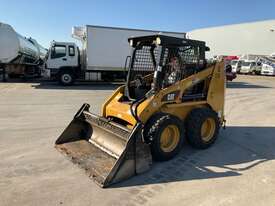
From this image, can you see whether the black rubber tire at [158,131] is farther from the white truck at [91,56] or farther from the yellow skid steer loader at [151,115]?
the white truck at [91,56]

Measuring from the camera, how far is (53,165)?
509cm

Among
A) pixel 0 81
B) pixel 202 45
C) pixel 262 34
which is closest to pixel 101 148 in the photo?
pixel 202 45

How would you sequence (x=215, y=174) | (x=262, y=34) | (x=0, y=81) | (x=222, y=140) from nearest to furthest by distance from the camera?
(x=215, y=174) → (x=222, y=140) → (x=0, y=81) → (x=262, y=34)

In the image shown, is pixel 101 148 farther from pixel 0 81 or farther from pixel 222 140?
pixel 0 81

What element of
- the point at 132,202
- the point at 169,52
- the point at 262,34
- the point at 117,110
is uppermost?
the point at 262,34

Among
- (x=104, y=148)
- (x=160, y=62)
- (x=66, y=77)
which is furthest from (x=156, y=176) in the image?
(x=66, y=77)

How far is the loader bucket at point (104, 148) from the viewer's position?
4.52 m

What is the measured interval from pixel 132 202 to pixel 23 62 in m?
19.1

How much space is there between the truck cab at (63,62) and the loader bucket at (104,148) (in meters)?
12.2

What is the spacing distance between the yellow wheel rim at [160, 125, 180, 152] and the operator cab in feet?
2.39

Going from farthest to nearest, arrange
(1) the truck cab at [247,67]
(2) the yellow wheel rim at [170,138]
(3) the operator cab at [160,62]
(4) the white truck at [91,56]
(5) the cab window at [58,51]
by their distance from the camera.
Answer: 1. (1) the truck cab at [247,67]
2. (4) the white truck at [91,56]
3. (5) the cab window at [58,51]
4. (3) the operator cab at [160,62]
5. (2) the yellow wheel rim at [170,138]

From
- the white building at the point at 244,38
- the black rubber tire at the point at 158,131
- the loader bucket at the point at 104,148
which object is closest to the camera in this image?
the loader bucket at the point at 104,148

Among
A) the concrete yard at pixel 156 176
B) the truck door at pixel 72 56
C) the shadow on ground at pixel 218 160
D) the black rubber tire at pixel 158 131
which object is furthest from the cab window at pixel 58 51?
the black rubber tire at pixel 158 131

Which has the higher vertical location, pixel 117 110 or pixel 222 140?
pixel 117 110
